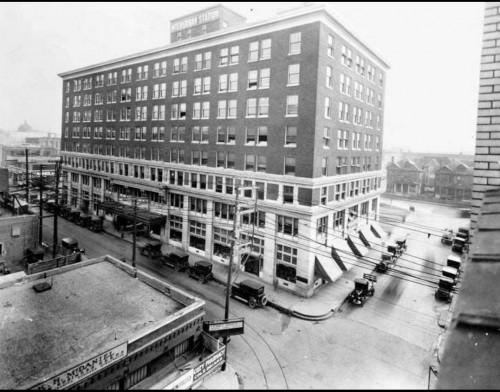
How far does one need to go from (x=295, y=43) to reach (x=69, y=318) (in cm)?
2533

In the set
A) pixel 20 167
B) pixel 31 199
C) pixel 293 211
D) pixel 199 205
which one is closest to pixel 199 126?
pixel 199 205

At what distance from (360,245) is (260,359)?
20.3 m

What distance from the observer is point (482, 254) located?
3650mm

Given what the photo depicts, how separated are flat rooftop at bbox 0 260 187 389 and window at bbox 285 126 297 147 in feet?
53.9

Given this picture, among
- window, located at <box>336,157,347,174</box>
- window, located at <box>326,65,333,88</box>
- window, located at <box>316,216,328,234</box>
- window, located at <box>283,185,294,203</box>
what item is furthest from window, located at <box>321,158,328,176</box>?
window, located at <box>326,65,333,88</box>

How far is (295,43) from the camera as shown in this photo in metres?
27.4

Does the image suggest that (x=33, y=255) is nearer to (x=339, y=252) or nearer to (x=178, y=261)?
(x=178, y=261)

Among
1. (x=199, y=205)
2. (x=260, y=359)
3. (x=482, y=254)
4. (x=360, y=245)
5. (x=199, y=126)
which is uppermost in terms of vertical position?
Result: (x=199, y=126)

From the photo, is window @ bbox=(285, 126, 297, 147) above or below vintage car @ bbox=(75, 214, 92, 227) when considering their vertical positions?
above

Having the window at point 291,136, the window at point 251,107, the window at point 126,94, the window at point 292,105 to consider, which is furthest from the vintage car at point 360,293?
the window at point 126,94

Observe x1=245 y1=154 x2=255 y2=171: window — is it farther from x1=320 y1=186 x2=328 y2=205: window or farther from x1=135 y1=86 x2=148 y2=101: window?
x1=135 y1=86 x2=148 y2=101: window

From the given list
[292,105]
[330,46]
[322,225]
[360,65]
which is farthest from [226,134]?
[360,65]

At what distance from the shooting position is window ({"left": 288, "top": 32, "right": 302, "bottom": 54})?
89.2 feet

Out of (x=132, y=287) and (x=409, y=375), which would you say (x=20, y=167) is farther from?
(x=409, y=375)
